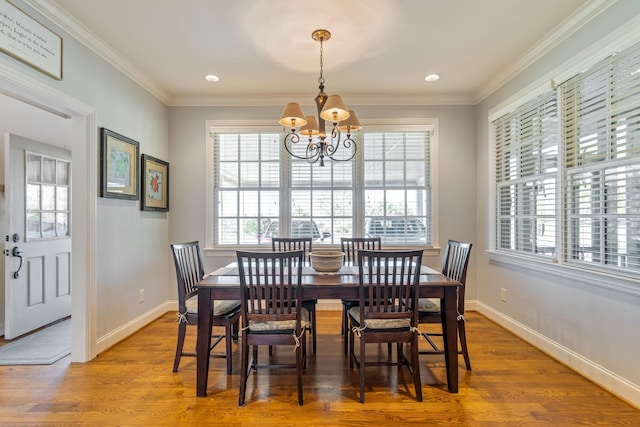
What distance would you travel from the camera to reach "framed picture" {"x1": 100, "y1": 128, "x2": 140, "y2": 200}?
275cm

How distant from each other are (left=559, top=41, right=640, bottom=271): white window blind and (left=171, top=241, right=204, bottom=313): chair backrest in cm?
290

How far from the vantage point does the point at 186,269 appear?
8.34 ft

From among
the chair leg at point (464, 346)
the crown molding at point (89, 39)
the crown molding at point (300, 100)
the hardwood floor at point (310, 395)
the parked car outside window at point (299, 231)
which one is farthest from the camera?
the parked car outside window at point (299, 231)

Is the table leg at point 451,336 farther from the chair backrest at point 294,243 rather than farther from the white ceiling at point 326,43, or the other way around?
the white ceiling at point 326,43

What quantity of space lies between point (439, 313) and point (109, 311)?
289 centimetres

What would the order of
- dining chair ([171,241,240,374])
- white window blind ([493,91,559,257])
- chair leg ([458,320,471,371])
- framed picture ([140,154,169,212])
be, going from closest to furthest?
dining chair ([171,241,240,374]) → chair leg ([458,320,471,371]) → white window blind ([493,91,559,257]) → framed picture ([140,154,169,212])

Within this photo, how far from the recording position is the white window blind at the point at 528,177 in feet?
8.91

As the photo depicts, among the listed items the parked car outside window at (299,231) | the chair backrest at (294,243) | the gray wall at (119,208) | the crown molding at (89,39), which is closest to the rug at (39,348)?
the gray wall at (119,208)

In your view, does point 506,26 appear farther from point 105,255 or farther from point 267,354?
point 105,255

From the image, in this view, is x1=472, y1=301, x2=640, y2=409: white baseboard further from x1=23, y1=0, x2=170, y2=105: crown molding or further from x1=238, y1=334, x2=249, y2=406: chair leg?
x1=23, y1=0, x2=170, y2=105: crown molding

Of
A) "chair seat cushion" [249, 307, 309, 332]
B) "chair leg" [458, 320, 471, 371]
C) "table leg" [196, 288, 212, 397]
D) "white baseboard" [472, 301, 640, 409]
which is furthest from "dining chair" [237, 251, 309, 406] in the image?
"white baseboard" [472, 301, 640, 409]

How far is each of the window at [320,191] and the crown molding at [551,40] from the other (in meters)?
0.91

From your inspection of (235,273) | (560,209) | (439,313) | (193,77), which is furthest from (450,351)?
(193,77)

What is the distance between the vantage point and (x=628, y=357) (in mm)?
2021
